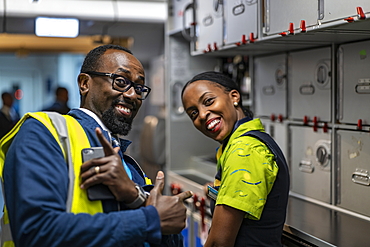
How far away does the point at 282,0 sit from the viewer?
223 centimetres

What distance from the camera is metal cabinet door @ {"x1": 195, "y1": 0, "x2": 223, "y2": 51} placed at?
9.73 ft

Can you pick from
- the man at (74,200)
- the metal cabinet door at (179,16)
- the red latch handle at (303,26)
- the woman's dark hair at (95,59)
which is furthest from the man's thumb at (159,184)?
the metal cabinet door at (179,16)

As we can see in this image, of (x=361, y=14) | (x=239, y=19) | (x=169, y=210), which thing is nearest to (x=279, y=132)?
(x=239, y=19)

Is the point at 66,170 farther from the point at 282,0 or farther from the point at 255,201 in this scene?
the point at 282,0

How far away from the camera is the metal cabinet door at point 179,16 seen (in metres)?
3.69

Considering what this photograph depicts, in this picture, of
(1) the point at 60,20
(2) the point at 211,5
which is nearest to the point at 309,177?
(2) the point at 211,5

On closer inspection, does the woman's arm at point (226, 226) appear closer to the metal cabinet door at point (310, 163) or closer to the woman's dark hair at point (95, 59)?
the woman's dark hair at point (95, 59)

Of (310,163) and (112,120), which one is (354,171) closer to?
(310,163)

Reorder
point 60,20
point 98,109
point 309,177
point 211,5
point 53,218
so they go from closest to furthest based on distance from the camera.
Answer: point 53,218, point 98,109, point 309,177, point 211,5, point 60,20

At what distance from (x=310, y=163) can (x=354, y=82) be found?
2.10 ft

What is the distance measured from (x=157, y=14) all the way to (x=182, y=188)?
3023 mm

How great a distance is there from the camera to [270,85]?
3229 millimetres

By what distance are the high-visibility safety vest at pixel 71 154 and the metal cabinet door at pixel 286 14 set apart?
128cm

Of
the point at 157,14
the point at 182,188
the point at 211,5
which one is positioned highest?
the point at 157,14
